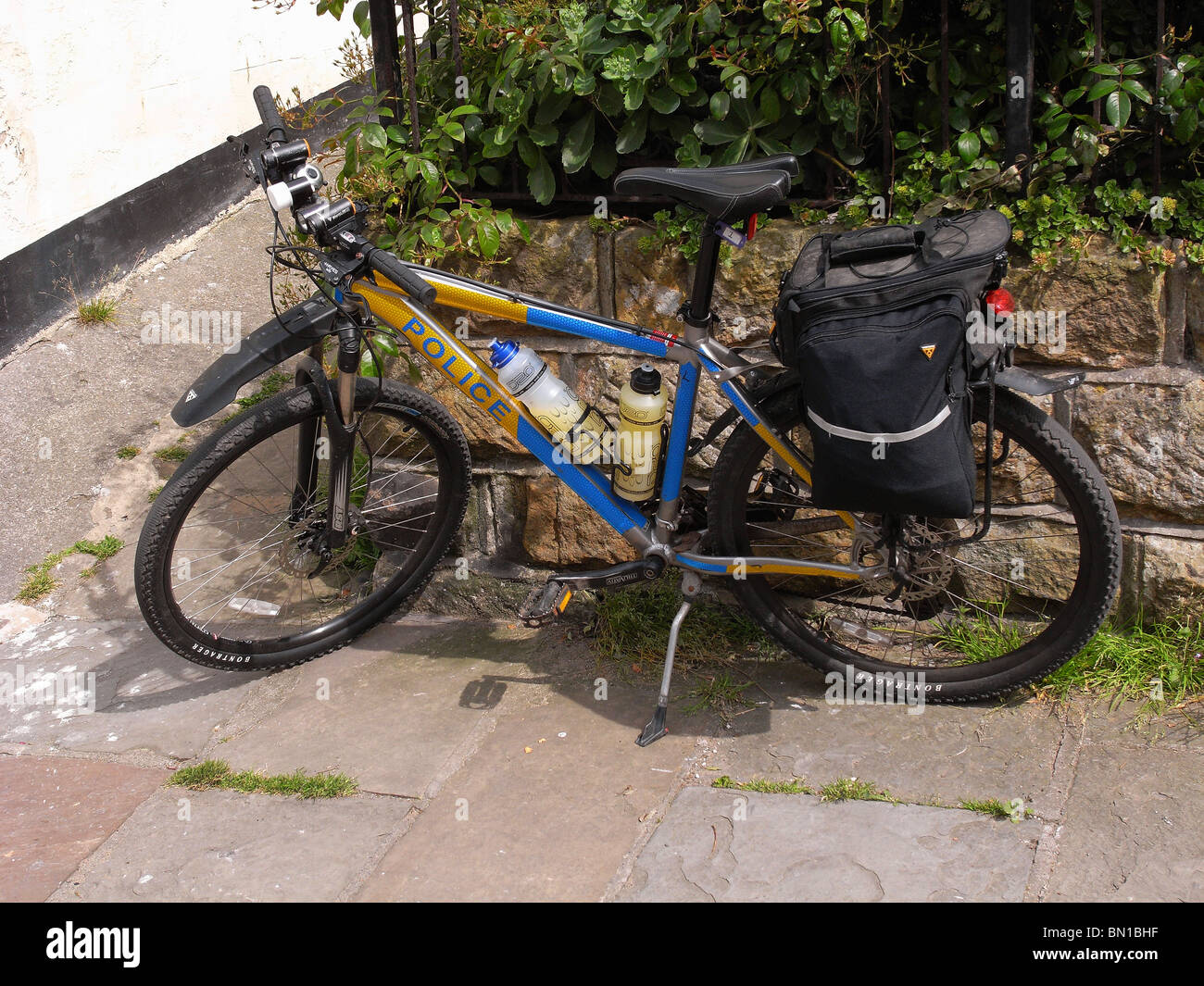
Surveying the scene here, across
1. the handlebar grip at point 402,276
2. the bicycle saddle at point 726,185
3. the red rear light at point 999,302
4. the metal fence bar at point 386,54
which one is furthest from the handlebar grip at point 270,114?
the red rear light at point 999,302

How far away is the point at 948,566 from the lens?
9.94 ft

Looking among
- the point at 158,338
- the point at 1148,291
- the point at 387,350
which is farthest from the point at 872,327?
the point at 158,338

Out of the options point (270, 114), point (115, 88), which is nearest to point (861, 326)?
point (270, 114)

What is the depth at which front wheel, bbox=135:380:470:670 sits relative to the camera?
3.11m

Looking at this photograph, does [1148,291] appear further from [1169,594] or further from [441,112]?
[441,112]

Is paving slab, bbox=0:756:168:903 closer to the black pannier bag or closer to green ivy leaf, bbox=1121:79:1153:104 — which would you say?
the black pannier bag

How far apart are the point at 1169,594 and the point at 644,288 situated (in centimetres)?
172

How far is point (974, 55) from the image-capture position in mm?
3088

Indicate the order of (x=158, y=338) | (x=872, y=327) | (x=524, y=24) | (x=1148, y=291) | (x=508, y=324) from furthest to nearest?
(x=158, y=338) < (x=508, y=324) < (x=524, y=24) < (x=1148, y=291) < (x=872, y=327)

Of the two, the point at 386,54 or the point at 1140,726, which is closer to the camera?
the point at 1140,726

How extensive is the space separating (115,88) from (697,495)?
3.89 meters

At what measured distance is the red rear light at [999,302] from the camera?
2.69 meters

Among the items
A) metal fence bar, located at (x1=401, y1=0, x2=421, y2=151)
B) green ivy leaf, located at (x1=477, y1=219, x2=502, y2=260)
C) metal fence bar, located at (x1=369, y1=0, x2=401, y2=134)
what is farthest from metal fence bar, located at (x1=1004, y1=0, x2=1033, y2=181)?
metal fence bar, located at (x1=369, y1=0, x2=401, y2=134)
